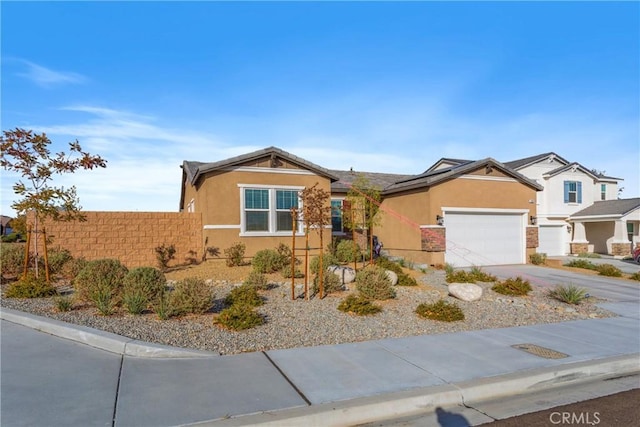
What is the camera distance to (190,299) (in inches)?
316

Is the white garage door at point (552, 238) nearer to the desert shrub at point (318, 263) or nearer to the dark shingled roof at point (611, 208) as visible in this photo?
the dark shingled roof at point (611, 208)

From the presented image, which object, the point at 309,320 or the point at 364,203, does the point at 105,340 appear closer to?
the point at 309,320

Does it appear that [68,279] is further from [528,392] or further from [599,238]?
[599,238]

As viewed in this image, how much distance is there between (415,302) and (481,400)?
5.13 metres

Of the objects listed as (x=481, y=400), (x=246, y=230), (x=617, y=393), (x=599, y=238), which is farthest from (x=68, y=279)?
(x=599, y=238)

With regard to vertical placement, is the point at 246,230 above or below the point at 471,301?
above

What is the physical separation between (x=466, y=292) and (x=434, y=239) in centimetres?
770

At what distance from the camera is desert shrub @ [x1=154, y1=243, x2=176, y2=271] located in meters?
15.6

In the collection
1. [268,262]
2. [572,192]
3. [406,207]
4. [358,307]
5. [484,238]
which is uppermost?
[572,192]

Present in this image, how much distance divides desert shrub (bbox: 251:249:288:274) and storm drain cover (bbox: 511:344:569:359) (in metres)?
8.40

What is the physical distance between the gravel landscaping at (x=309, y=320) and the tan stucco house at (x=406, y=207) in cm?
530

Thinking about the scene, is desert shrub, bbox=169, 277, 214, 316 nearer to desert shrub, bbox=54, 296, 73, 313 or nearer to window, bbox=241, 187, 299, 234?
desert shrub, bbox=54, 296, 73, 313

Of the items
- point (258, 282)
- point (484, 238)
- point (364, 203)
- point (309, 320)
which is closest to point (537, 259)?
point (484, 238)

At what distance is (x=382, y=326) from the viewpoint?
312 inches
